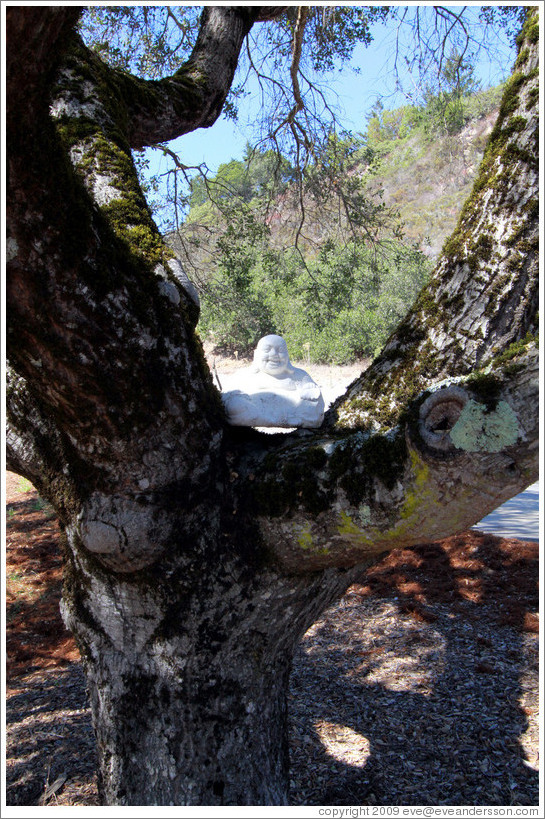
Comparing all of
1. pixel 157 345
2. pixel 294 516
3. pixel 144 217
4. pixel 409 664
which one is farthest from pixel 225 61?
pixel 409 664

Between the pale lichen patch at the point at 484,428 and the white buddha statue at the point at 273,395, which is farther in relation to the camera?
the white buddha statue at the point at 273,395

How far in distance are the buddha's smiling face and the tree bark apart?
1.55ft

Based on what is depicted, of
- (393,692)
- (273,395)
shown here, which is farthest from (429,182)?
(273,395)

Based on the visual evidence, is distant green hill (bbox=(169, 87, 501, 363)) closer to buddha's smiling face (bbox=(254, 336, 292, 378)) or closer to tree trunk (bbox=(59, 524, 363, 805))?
buddha's smiling face (bbox=(254, 336, 292, 378))

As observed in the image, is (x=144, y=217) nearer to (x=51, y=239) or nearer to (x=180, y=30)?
(x=51, y=239)

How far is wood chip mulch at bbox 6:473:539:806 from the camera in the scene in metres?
3.00

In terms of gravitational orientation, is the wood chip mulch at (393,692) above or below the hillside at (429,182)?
below

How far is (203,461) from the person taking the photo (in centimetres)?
231

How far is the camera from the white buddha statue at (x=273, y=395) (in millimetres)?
2646

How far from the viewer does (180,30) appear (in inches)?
243

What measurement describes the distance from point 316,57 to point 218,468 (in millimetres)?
5726

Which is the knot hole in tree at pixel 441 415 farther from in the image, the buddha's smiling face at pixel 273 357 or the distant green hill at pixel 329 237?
the distant green hill at pixel 329 237

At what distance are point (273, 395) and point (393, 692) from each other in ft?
7.41

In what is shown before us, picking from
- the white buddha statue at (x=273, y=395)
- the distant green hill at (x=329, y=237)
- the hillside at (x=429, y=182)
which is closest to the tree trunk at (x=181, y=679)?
the white buddha statue at (x=273, y=395)
